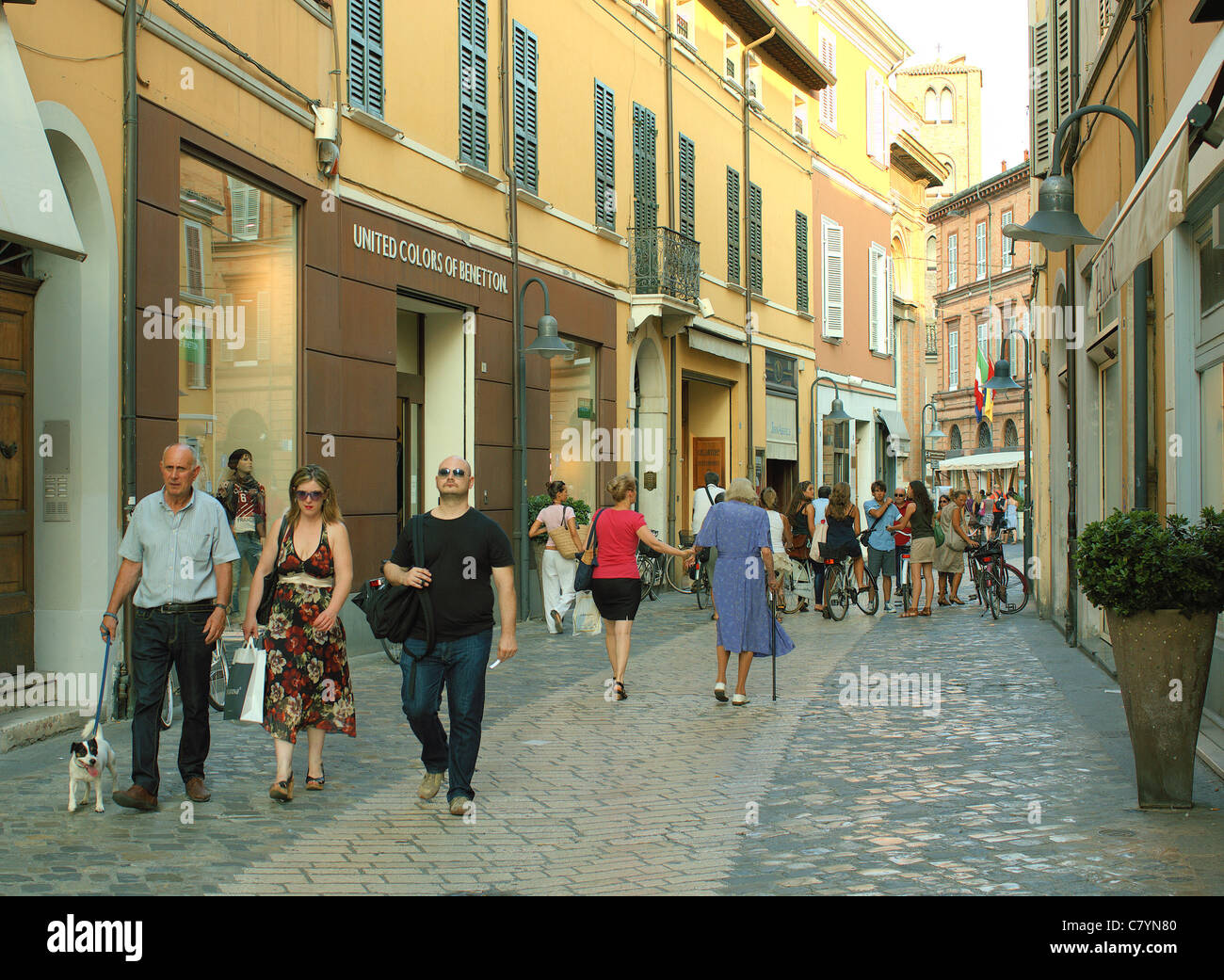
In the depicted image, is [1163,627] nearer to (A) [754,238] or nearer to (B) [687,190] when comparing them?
(B) [687,190]

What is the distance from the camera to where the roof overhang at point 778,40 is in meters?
25.6

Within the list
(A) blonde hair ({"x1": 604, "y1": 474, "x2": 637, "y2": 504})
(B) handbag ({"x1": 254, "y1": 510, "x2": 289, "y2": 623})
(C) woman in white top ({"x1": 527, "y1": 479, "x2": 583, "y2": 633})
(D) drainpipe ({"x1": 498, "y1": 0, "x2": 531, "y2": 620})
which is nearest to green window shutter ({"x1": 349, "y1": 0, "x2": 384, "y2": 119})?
(D) drainpipe ({"x1": 498, "y1": 0, "x2": 531, "y2": 620})

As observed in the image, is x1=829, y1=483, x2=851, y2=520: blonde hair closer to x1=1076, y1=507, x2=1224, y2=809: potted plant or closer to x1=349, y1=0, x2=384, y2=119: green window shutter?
x1=349, y1=0, x2=384, y2=119: green window shutter

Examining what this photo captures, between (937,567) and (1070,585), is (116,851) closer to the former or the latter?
(1070,585)

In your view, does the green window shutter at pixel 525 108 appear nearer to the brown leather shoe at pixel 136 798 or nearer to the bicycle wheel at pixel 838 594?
the bicycle wheel at pixel 838 594

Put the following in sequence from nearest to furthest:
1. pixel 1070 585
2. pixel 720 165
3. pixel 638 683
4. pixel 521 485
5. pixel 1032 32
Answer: pixel 638 683 → pixel 1070 585 → pixel 521 485 → pixel 1032 32 → pixel 720 165

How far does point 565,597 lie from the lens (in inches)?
620

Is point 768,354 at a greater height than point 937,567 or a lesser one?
greater

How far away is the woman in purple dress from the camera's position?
34.3 ft

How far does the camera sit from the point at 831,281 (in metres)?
32.0

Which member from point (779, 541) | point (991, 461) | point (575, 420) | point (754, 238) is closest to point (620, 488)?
point (779, 541)

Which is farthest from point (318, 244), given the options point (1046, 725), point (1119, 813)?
point (1119, 813)

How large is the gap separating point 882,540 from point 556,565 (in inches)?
202

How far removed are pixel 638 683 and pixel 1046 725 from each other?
11.6 ft
